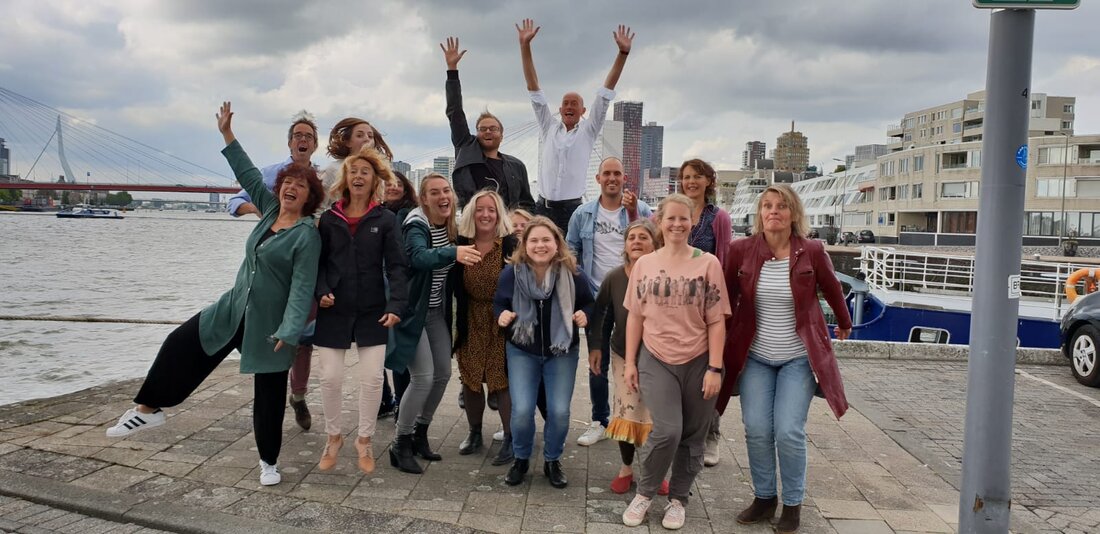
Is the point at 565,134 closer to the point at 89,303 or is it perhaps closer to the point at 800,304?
the point at 800,304

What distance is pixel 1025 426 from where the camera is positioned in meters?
6.88

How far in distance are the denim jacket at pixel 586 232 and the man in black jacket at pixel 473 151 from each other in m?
0.74

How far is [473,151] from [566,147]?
750 mm

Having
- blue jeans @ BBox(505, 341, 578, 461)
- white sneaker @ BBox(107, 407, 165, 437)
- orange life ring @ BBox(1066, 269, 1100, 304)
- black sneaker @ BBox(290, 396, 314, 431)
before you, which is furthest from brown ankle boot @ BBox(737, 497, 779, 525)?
orange life ring @ BBox(1066, 269, 1100, 304)

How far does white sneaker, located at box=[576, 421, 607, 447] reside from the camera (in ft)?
18.1

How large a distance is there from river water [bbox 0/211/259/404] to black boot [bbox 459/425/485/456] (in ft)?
16.4

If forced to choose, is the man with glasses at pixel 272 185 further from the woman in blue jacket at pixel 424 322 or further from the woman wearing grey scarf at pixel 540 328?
the woman wearing grey scarf at pixel 540 328

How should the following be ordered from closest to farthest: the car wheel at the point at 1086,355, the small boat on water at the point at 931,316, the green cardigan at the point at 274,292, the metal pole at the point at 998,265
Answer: the metal pole at the point at 998,265, the green cardigan at the point at 274,292, the car wheel at the point at 1086,355, the small boat on water at the point at 931,316

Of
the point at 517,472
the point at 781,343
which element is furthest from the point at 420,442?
the point at 781,343

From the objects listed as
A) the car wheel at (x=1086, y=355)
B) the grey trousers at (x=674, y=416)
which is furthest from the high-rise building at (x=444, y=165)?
the car wheel at (x=1086, y=355)

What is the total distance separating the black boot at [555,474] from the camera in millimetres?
4629

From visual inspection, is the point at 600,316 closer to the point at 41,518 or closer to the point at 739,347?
the point at 739,347

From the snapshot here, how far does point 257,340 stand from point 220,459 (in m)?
1.04

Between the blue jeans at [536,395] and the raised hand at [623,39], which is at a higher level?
the raised hand at [623,39]
